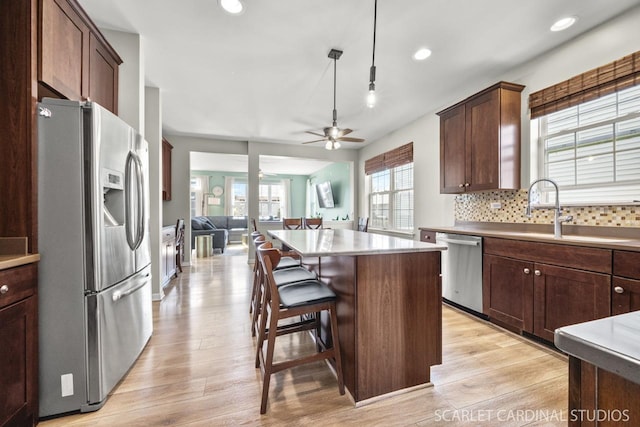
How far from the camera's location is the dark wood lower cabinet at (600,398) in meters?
0.41

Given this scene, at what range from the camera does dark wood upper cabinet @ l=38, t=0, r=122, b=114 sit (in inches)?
60.6

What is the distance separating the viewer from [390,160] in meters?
5.08

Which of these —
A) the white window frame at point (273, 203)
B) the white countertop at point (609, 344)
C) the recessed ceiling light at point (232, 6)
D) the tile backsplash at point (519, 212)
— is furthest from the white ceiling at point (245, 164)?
the white countertop at point (609, 344)

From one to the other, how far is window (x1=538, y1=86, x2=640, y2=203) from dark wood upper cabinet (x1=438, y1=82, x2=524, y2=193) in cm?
28

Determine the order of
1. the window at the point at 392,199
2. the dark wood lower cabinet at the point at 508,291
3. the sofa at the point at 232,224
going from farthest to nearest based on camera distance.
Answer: the sofa at the point at 232,224, the window at the point at 392,199, the dark wood lower cabinet at the point at 508,291

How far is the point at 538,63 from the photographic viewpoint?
261 centimetres

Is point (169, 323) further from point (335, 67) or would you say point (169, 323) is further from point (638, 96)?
point (638, 96)

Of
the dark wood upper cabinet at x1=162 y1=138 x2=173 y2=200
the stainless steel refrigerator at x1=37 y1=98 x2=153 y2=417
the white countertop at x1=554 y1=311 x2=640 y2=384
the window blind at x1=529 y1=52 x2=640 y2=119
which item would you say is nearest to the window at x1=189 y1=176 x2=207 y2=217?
the dark wood upper cabinet at x1=162 y1=138 x2=173 y2=200

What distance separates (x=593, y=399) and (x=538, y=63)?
127 inches

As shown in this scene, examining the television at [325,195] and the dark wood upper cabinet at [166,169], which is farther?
the television at [325,195]

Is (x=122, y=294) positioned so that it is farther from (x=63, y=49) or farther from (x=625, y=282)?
(x=625, y=282)

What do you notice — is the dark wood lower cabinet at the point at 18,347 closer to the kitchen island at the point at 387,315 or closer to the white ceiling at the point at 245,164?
the kitchen island at the point at 387,315

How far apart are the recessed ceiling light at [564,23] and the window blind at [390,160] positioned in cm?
237

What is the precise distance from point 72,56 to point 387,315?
103 inches
